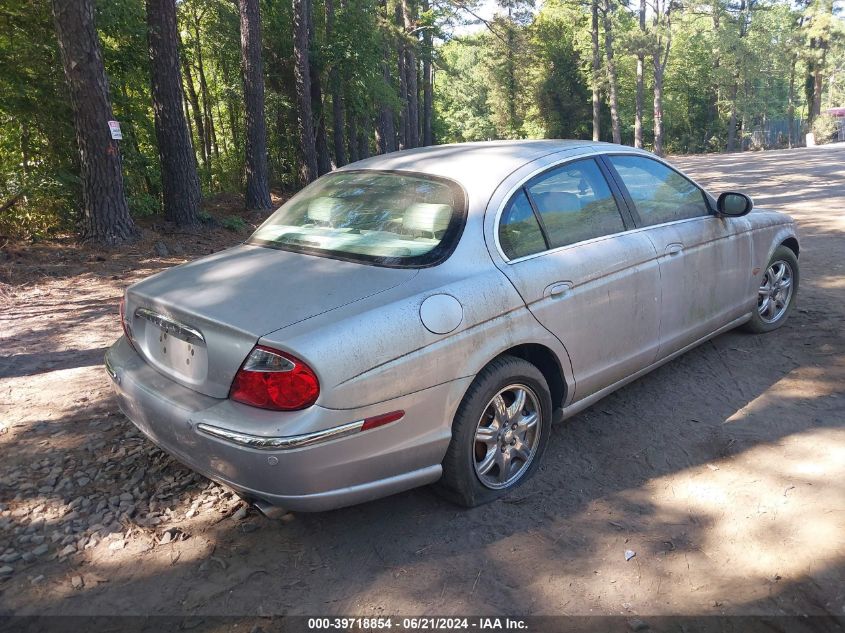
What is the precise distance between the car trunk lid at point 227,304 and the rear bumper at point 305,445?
0.13 metres

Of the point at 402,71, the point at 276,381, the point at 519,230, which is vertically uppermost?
the point at 402,71

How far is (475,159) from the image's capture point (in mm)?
3582

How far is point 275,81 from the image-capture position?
19.7 metres

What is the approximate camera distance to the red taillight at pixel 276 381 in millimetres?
2459

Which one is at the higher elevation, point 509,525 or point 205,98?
point 205,98

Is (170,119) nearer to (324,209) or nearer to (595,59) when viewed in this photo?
(324,209)

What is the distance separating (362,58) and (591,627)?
19.1m

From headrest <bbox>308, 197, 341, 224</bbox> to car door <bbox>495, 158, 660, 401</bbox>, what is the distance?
0.96 metres

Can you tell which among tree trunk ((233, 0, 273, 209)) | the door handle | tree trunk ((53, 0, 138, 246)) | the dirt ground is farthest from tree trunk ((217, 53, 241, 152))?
the door handle

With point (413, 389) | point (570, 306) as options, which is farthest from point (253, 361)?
point (570, 306)

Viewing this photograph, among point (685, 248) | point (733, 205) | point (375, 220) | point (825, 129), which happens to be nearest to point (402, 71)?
point (733, 205)

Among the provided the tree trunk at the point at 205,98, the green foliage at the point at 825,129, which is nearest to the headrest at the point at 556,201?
the tree trunk at the point at 205,98

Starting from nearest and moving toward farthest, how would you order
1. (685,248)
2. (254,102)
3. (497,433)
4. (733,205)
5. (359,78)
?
(497,433)
(685,248)
(733,205)
(254,102)
(359,78)

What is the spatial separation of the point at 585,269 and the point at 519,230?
452 mm
